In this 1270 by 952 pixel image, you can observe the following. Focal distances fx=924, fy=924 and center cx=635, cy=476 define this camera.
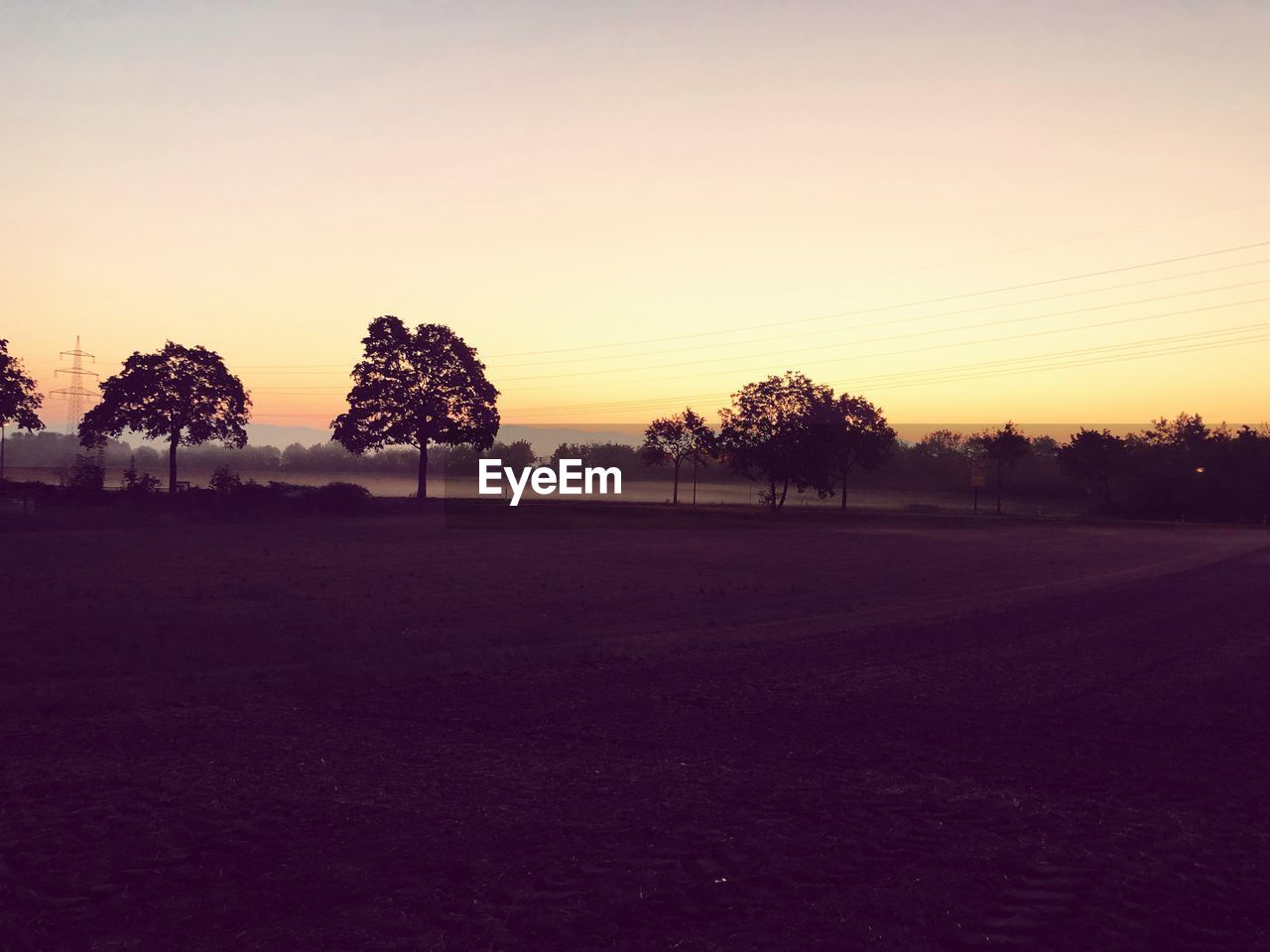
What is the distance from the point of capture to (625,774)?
8.30m

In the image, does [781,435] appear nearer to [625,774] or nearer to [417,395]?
[417,395]

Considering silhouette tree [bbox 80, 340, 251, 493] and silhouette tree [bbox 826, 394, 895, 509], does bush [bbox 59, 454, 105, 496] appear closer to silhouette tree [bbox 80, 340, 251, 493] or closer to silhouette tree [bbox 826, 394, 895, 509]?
silhouette tree [bbox 80, 340, 251, 493]

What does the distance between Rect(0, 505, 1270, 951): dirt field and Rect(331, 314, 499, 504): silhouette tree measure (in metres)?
46.0

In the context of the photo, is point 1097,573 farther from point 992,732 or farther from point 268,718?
point 268,718

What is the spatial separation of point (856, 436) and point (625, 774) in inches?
3168

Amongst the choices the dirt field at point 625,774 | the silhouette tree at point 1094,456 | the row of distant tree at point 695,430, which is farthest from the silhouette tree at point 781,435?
the dirt field at point 625,774

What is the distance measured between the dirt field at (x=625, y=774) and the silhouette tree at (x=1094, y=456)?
9282cm

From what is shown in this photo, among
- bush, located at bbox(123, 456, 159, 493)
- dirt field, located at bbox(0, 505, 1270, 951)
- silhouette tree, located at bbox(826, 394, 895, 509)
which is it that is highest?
silhouette tree, located at bbox(826, 394, 895, 509)

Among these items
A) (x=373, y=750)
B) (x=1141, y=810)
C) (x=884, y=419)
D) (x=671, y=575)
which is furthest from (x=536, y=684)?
(x=884, y=419)

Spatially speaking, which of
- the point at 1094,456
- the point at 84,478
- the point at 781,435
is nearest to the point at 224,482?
the point at 84,478

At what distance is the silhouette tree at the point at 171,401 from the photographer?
59500 millimetres

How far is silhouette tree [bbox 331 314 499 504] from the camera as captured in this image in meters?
64.9

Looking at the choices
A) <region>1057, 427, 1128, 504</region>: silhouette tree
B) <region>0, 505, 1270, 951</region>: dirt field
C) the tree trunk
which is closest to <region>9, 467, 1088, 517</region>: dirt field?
<region>1057, 427, 1128, 504</region>: silhouette tree

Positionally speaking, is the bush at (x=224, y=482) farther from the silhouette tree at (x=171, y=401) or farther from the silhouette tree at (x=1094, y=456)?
the silhouette tree at (x=1094, y=456)
